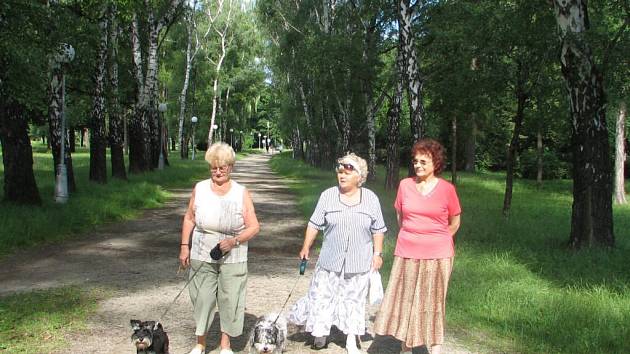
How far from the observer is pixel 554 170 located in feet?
138

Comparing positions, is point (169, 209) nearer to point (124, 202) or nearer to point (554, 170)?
point (124, 202)

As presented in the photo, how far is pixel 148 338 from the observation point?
13.6 ft

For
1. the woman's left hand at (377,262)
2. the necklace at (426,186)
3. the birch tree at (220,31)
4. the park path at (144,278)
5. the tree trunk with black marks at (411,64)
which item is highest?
the birch tree at (220,31)

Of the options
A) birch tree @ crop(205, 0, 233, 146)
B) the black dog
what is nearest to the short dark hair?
the black dog

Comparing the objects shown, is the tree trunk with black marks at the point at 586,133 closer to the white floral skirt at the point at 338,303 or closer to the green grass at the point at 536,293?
the green grass at the point at 536,293

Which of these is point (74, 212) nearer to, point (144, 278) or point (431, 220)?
point (144, 278)

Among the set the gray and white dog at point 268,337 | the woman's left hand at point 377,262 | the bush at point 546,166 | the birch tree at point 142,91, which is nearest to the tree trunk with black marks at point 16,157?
the gray and white dog at point 268,337

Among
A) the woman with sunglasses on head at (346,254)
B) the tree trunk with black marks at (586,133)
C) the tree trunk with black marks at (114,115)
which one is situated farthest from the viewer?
the tree trunk with black marks at (114,115)

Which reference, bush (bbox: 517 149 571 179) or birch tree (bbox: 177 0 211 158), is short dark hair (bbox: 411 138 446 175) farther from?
bush (bbox: 517 149 571 179)

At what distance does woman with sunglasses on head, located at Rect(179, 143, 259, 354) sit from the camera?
15.0ft

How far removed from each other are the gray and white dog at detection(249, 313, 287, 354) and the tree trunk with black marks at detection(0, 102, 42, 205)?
925 centimetres

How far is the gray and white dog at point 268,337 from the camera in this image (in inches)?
171

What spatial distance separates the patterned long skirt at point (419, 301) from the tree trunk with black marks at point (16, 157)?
977 cm

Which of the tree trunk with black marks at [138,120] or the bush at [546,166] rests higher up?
the tree trunk with black marks at [138,120]
